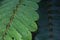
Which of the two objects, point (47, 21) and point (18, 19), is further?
point (47, 21)

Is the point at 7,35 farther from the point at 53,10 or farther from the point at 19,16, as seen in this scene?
the point at 53,10

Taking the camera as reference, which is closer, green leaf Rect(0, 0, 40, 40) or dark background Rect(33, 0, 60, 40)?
green leaf Rect(0, 0, 40, 40)

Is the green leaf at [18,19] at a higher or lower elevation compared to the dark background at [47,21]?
higher

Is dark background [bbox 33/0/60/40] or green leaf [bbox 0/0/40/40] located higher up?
green leaf [bbox 0/0/40/40]

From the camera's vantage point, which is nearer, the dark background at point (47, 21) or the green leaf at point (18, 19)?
the green leaf at point (18, 19)
